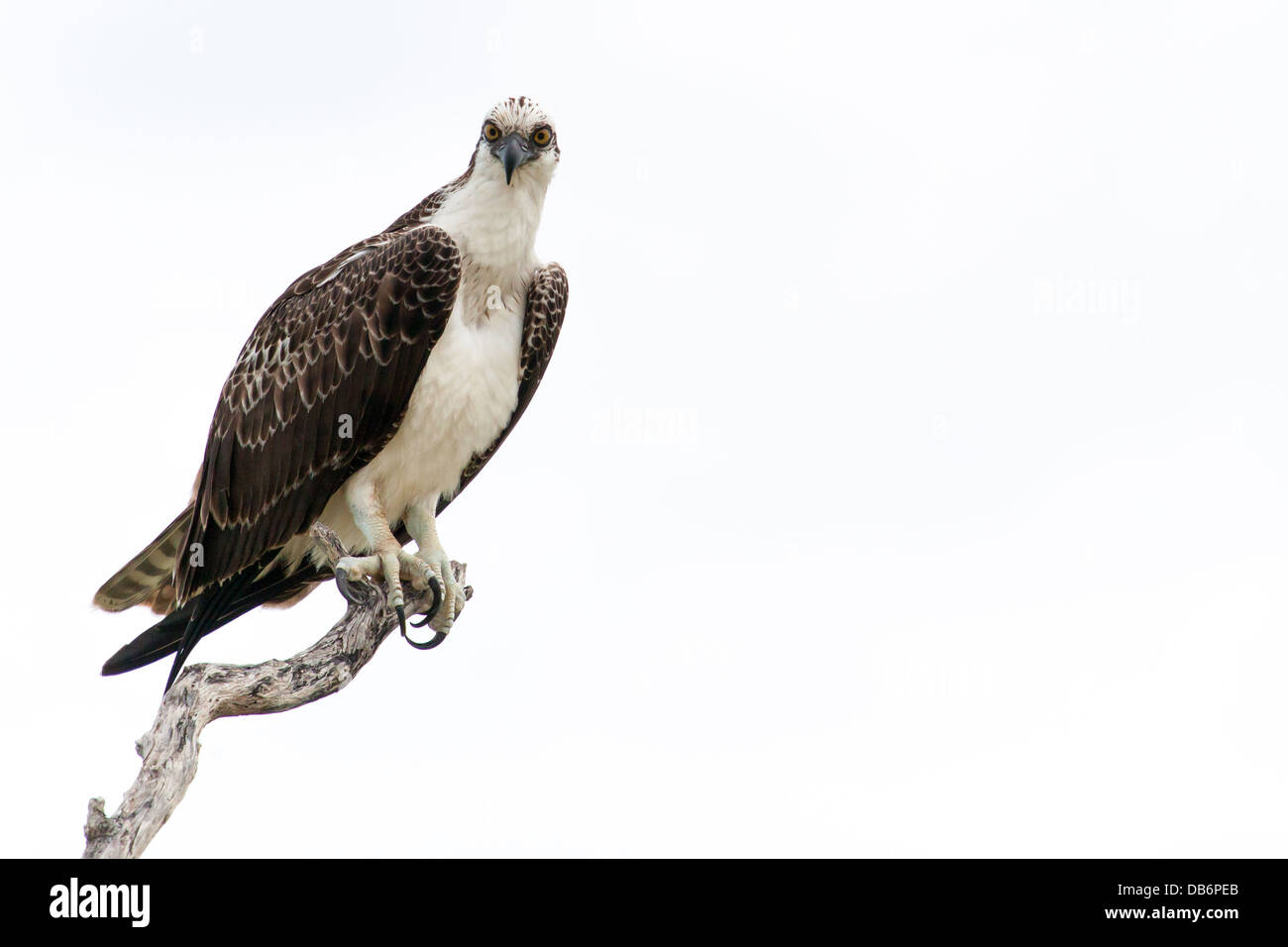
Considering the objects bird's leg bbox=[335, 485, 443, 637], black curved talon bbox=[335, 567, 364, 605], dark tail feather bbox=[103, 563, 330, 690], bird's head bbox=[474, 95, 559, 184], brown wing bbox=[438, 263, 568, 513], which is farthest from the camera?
brown wing bbox=[438, 263, 568, 513]

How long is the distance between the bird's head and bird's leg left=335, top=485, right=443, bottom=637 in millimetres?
2180

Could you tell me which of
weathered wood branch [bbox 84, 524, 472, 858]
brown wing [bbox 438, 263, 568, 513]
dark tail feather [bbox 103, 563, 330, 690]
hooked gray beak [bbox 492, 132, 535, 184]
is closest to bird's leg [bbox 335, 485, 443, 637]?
weathered wood branch [bbox 84, 524, 472, 858]

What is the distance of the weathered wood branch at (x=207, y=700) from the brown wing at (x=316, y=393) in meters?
0.83

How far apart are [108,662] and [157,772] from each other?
2.37 m

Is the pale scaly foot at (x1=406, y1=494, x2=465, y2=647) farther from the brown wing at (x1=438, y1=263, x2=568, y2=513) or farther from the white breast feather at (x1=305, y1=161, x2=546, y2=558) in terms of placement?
the brown wing at (x1=438, y1=263, x2=568, y2=513)

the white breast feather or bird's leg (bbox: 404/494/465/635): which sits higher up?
the white breast feather

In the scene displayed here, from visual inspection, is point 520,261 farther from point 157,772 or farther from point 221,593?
point 157,772

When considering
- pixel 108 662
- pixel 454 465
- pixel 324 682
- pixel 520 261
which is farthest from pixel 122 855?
pixel 520 261

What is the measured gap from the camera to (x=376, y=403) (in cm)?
901

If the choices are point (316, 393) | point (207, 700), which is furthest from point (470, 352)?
point (207, 700)

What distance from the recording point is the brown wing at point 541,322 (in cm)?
955

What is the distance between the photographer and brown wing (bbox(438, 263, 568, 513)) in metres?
9.55

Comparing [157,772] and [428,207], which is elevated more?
[428,207]

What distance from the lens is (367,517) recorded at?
9.26m
